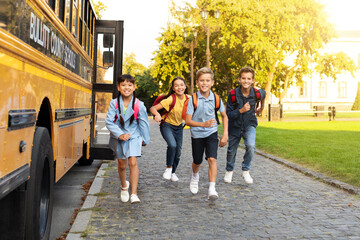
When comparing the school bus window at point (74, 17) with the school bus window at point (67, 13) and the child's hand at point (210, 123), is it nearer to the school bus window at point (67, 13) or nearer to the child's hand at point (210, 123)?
the school bus window at point (67, 13)

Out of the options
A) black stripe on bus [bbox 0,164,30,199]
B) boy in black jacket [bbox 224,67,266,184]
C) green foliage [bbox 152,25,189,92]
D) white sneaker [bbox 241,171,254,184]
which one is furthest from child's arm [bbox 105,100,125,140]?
green foliage [bbox 152,25,189,92]

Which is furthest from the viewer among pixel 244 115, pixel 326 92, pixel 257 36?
pixel 326 92

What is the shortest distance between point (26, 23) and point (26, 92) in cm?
49

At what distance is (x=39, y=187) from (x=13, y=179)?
27.6 inches

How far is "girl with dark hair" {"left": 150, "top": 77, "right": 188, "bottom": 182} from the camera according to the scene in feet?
23.9

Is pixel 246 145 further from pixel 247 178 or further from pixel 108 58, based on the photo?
pixel 108 58

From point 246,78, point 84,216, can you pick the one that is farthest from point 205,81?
point 84,216

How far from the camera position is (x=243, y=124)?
7.40 meters

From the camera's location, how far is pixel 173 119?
7465mm

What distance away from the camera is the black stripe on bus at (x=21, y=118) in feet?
9.28

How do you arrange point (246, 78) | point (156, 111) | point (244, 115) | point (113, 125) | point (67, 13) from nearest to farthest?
point (67, 13), point (113, 125), point (246, 78), point (156, 111), point (244, 115)

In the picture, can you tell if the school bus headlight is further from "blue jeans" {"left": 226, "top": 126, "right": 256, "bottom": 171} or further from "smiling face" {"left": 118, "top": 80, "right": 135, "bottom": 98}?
"blue jeans" {"left": 226, "top": 126, "right": 256, "bottom": 171}

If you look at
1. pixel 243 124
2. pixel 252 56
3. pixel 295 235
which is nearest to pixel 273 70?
pixel 252 56

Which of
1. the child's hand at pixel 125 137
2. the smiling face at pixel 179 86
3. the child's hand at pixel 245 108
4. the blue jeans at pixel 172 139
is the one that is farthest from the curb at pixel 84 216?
the child's hand at pixel 245 108
